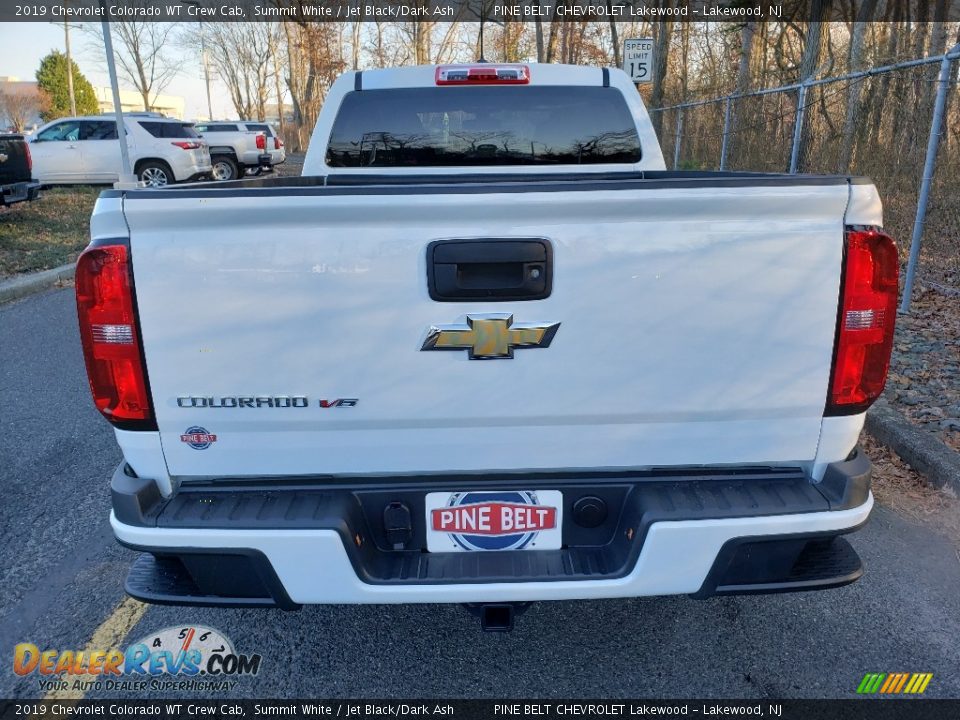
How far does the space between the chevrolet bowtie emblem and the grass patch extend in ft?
31.8

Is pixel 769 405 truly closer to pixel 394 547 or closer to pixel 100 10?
pixel 394 547

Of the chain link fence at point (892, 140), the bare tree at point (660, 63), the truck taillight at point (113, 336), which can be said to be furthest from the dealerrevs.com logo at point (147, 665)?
the bare tree at point (660, 63)

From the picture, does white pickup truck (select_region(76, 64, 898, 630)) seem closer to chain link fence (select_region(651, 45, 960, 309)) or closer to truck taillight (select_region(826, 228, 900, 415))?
truck taillight (select_region(826, 228, 900, 415))

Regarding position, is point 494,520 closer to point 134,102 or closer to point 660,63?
point 660,63

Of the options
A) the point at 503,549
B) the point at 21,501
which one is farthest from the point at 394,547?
the point at 21,501

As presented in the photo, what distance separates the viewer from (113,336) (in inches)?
77.4

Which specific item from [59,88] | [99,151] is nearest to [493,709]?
[99,151]

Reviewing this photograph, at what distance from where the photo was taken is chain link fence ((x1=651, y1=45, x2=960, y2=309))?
22.8ft

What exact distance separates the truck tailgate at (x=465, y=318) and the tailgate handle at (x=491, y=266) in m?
0.03

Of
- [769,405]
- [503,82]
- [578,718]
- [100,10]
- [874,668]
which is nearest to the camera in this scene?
[769,405]

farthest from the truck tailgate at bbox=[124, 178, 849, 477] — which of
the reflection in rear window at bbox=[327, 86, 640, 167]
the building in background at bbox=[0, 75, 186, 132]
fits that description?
the building in background at bbox=[0, 75, 186, 132]

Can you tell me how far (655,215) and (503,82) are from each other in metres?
2.09

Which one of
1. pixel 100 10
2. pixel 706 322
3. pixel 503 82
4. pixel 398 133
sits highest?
pixel 100 10

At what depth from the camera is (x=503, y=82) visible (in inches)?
145
